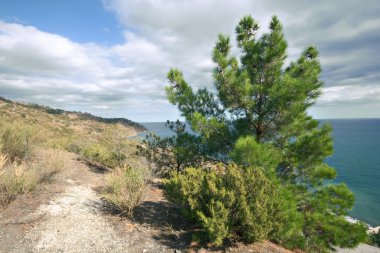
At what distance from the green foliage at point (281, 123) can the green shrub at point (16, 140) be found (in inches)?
242

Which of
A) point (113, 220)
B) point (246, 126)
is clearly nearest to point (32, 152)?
point (113, 220)

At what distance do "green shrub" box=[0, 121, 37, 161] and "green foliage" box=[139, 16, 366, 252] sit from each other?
6147mm

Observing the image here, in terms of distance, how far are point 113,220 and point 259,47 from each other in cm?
660

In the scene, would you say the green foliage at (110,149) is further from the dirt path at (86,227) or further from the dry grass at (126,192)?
the dry grass at (126,192)

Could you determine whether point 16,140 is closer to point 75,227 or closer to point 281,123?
point 75,227

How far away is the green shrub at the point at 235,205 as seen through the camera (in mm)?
5301

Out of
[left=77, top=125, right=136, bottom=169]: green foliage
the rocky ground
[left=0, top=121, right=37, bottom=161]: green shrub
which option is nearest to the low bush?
the rocky ground

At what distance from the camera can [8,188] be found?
264 inches

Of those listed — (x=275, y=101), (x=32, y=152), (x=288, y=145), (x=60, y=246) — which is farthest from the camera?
(x=32, y=152)

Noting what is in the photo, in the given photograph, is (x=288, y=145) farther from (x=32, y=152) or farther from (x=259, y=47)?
(x=32, y=152)

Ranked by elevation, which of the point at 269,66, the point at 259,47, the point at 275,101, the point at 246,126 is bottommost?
the point at 246,126

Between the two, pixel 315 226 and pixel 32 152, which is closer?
pixel 315 226

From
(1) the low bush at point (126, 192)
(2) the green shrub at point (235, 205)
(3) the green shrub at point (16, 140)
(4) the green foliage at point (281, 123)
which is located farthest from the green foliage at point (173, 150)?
(3) the green shrub at point (16, 140)

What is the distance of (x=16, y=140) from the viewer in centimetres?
1029
